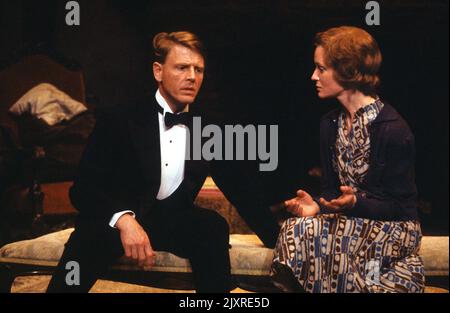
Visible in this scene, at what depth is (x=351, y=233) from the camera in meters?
2.72

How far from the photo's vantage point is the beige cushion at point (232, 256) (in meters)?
2.88

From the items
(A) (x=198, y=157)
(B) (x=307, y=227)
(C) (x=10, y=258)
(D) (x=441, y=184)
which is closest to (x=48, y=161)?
(C) (x=10, y=258)

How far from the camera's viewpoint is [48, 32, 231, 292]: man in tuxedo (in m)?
2.84

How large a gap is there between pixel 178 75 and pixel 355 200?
110 cm

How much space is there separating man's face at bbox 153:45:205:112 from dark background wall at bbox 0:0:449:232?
13 centimetres

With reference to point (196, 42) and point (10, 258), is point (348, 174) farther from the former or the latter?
point (10, 258)

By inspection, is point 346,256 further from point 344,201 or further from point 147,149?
point 147,149

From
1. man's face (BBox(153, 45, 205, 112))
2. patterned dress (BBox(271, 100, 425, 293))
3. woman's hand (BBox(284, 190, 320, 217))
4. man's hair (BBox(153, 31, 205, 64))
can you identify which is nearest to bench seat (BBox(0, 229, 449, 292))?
patterned dress (BBox(271, 100, 425, 293))

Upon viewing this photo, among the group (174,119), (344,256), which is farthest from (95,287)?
(344,256)

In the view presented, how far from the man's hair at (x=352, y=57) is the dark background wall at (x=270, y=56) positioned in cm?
25

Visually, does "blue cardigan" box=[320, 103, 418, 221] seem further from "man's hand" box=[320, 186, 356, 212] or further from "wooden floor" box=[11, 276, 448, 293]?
"wooden floor" box=[11, 276, 448, 293]

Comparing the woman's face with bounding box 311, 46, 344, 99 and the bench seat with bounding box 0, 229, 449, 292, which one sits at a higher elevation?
the woman's face with bounding box 311, 46, 344, 99

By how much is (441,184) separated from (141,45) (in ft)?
6.78

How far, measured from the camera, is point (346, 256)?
270 cm
